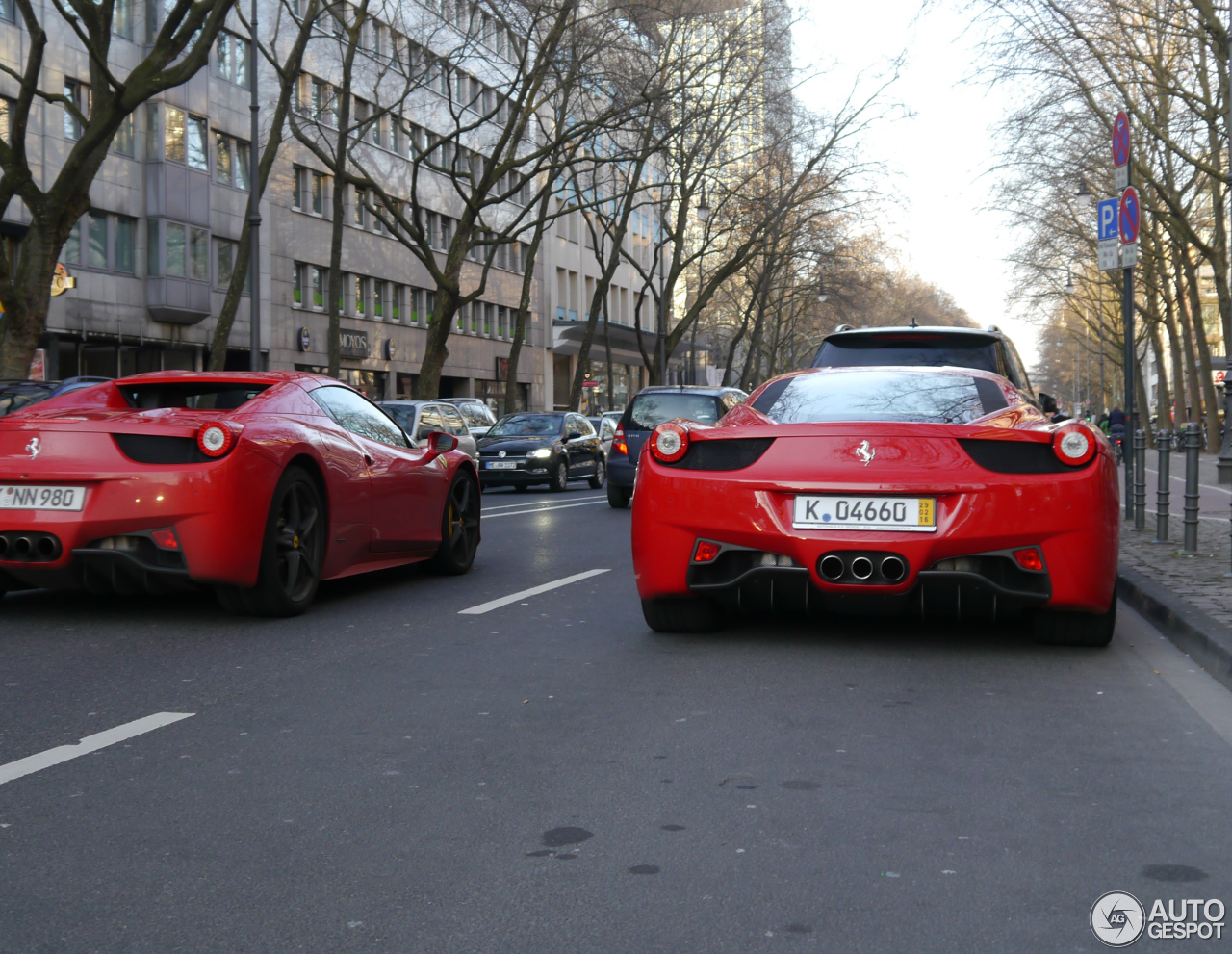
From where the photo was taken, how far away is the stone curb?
625cm

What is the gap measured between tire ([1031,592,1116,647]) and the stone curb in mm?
411

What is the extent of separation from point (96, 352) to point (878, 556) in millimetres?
32748

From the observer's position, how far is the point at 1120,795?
13.7 ft

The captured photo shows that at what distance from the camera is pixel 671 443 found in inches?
264

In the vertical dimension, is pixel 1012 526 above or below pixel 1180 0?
below

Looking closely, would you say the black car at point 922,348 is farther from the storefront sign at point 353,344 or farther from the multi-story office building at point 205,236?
the storefront sign at point 353,344

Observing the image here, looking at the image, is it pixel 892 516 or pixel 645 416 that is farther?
pixel 645 416

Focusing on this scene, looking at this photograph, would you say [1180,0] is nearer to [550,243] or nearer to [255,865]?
[255,865]

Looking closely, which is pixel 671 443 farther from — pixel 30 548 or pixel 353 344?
pixel 353 344

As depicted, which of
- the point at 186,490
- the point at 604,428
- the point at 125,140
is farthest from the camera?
the point at 125,140

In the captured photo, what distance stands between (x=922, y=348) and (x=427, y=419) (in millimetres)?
13179

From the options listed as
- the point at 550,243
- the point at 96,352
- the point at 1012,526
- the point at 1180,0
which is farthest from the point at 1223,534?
the point at 550,243

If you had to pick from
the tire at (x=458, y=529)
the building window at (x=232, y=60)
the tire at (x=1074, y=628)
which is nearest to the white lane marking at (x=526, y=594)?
the tire at (x=458, y=529)

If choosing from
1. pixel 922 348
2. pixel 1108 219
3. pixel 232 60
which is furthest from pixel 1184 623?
pixel 232 60
